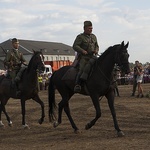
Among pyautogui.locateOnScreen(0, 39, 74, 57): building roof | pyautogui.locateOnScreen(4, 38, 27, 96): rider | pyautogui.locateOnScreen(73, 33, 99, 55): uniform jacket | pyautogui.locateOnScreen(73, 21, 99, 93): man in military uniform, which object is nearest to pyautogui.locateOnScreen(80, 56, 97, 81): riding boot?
pyautogui.locateOnScreen(73, 21, 99, 93): man in military uniform

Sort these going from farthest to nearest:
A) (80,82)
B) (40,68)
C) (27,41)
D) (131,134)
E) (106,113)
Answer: (27,41)
(106,113)
(40,68)
(80,82)
(131,134)

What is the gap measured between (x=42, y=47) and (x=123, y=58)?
98.7 metres

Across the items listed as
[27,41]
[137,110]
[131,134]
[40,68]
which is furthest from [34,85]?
[27,41]

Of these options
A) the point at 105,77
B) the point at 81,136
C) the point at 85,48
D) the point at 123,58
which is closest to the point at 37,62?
the point at 85,48

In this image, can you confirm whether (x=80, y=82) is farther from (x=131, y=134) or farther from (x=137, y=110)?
(x=137, y=110)

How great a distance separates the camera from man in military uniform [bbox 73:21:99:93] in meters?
9.63

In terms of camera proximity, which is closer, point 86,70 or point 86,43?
point 86,70

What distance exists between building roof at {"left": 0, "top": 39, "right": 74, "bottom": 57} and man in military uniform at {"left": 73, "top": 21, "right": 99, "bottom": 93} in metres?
89.2

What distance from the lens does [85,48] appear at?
32.3 feet

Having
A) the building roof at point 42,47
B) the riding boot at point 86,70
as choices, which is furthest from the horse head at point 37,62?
the building roof at point 42,47

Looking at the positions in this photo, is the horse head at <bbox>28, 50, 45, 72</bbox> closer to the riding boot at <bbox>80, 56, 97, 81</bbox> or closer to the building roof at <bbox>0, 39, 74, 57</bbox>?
the riding boot at <bbox>80, 56, 97, 81</bbox>

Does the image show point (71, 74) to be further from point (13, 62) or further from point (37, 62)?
point (13, 62)

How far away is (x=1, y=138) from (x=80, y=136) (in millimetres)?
2223

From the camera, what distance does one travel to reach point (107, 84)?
9133 mm
